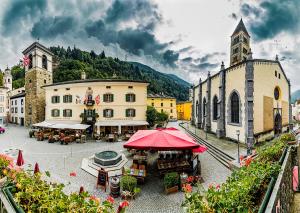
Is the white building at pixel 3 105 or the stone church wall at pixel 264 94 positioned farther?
A: the white building at pixel 3 105

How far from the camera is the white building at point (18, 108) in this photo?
45719mm

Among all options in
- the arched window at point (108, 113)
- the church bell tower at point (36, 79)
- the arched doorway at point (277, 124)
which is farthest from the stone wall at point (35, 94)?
the arched doorway at point (277, 124)

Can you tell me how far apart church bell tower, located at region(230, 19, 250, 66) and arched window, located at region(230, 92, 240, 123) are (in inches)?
819

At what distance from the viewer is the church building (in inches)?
777

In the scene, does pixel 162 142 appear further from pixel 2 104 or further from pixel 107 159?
pixel 2 104

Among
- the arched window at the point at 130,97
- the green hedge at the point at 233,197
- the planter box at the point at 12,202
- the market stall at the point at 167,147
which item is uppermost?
the arched window at the point at 130,97

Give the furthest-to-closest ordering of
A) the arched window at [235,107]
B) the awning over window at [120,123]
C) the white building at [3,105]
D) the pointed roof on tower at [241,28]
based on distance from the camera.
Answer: the white building at [3,105], the pointed roof on tower at [241,28], the awning over window at [120,123], the arched window at [235,107]

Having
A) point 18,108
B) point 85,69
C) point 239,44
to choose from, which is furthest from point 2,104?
point 239,44

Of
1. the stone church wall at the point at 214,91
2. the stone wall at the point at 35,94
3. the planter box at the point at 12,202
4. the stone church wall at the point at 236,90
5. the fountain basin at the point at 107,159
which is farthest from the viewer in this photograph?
the stone wall at the point at 35,94

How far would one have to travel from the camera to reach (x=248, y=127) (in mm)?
19359

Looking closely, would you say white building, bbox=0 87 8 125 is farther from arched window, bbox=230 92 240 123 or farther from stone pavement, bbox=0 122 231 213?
arched window, bbox=230 92 240 123

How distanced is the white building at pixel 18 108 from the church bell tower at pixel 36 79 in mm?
8019

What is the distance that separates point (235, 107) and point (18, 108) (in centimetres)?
4949

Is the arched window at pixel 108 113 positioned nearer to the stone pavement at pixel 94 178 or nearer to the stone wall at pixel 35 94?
the stone pavement at pixel 94 178
